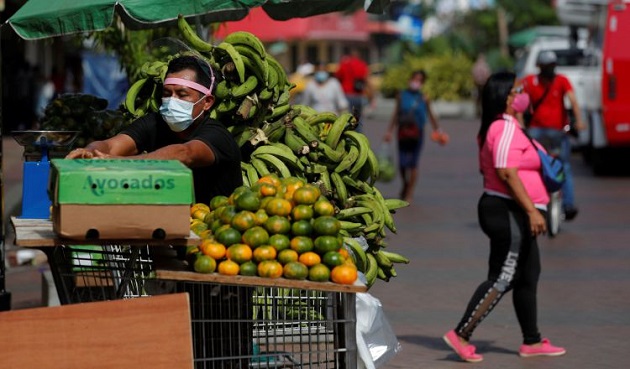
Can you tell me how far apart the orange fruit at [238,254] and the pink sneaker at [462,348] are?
318cm

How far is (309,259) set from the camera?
5.14m

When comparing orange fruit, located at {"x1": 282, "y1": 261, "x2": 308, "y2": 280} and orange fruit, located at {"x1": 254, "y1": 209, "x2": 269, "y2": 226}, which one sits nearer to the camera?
orange fruit, located at {"x1": 282, "y1": 261, "x2": 308, "y2": 280}

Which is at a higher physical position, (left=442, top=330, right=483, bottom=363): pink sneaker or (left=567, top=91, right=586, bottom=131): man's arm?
(left=567, top=91, right=586, bottom=131): man's arm

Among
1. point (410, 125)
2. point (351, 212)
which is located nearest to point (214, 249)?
point (351, 212)

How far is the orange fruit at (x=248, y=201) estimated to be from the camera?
17.4ft

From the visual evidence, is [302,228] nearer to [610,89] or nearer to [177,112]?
[177,112]

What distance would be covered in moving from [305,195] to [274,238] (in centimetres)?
24

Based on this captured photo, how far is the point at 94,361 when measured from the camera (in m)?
4.81

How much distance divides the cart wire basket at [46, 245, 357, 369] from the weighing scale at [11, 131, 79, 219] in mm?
643

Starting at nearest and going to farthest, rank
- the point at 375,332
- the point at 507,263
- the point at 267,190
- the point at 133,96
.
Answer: the point at 267,190 → the point at 375,332 → the point at 133,96 → the point at 507,263

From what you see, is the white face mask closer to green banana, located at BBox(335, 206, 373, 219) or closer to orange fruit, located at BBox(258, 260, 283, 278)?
orange fruit, located at BBox(258, 260, 283, 278)

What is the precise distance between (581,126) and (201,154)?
9.71m

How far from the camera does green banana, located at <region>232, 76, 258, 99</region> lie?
6.80 m

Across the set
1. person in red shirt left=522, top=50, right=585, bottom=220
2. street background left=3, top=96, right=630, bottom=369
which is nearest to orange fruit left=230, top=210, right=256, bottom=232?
street background left=3, top=96, right=630, bottom=369
